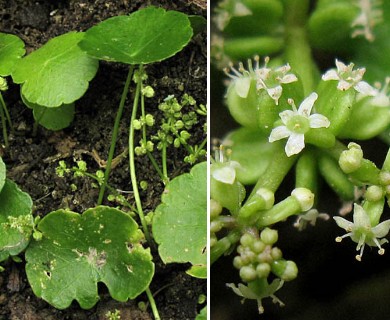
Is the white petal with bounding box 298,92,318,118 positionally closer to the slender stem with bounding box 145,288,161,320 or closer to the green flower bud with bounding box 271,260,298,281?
the green flower bud with bounding box 271,260,298,281

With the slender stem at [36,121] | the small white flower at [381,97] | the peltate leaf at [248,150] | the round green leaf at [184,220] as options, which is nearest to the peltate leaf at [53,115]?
the slender stem at [36,121]

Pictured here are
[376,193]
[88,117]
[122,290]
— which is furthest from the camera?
[88,117]

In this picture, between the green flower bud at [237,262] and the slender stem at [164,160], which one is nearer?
the green flower bud at [237,262]

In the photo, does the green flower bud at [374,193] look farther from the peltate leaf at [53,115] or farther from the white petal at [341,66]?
the peltate leaf at [53,115]

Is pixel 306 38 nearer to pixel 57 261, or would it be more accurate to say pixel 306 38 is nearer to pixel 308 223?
pixel 308 223

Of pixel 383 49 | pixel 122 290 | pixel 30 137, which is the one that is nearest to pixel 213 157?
pixel 383 49
